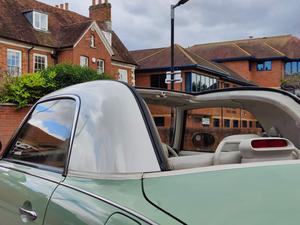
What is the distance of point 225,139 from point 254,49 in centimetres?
5958

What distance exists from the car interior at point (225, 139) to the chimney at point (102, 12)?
1416 inches

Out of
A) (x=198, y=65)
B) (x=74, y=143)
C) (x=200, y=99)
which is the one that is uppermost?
(x=198, y=65)

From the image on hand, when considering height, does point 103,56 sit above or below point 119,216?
above

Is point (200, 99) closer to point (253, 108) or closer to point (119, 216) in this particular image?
point (253, 108)

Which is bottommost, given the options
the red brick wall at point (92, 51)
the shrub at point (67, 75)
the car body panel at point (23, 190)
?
the car body panel at point (23, 190)

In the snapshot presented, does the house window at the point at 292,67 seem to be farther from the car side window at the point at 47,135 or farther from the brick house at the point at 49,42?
the car side window at the point at 47,135

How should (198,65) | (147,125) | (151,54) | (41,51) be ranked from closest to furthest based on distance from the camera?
(147,125)
(41,51)
(198,65)
(151,54)

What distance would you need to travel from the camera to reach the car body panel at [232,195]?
1.62 m

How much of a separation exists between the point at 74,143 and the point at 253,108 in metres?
1.83

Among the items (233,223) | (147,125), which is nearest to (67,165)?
(147,125)

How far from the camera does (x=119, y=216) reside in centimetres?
176

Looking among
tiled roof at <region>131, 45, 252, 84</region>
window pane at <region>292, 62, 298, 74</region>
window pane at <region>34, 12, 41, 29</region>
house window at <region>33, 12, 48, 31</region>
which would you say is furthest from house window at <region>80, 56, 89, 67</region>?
window pane at <region>292, 62, 298, 74</region>

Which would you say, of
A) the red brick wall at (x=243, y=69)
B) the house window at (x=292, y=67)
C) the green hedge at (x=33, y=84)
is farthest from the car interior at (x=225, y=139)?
the house window at (x=292, y=67)

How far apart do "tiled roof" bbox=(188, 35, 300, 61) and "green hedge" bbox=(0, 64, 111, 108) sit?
34.4 metres
